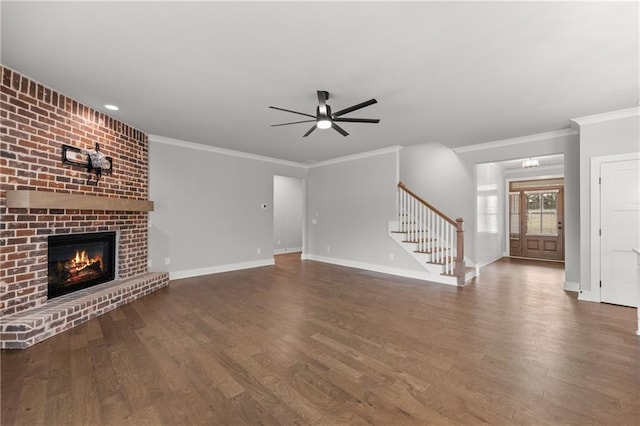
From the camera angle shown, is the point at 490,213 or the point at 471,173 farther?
the point at 490,213

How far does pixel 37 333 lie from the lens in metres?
2.63

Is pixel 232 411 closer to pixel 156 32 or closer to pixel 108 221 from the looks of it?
pixel 156 32

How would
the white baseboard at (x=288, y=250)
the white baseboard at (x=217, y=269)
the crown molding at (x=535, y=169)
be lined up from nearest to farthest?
the white baseboard at (x=217, y=269), the crown molding at (x=535, y=169), the white baseboard at (x=288, y=250)

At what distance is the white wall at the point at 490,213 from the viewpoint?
20.6ft

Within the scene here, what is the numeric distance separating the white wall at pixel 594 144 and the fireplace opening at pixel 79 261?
7.14m

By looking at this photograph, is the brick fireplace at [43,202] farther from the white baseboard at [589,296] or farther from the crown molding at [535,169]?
the crown molding at [535,169]

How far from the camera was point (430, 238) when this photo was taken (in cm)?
580

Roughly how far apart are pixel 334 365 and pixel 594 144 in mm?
4805

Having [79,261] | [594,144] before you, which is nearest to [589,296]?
[594,144]

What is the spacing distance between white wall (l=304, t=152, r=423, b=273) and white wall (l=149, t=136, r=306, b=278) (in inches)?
51.4

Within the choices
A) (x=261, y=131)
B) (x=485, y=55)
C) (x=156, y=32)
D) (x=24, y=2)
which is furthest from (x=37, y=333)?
(x=485, y=55)

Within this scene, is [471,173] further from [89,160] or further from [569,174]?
[89,160]

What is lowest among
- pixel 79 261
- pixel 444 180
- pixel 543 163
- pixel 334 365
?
pixel 334 365

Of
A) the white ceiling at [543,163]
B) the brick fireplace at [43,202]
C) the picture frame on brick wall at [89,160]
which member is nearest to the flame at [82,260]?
the brick fireplace at [43,202]
